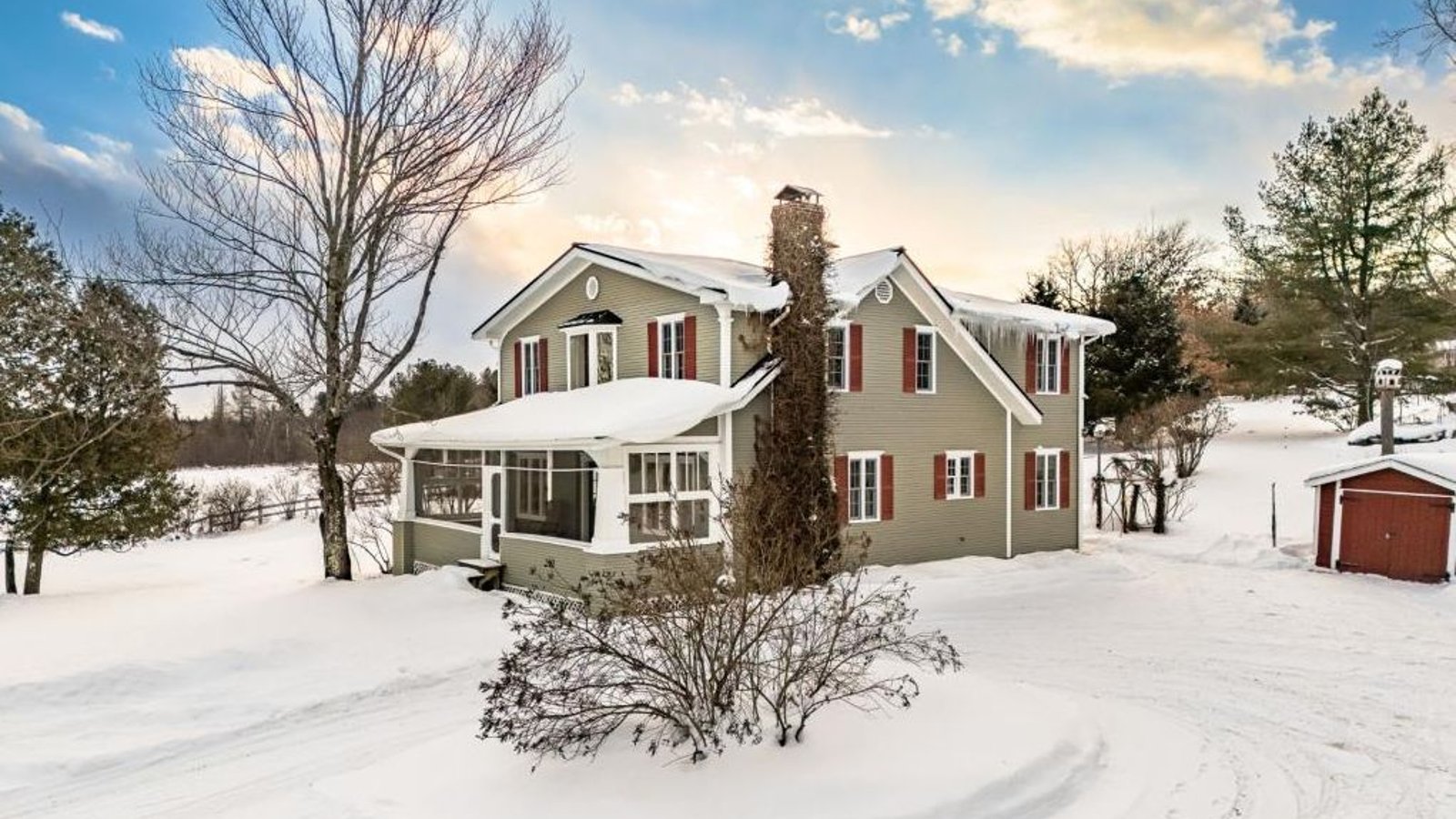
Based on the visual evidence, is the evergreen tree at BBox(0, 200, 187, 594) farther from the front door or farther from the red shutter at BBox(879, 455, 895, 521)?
the red shutter at BBox(879, 455, 895, 521)

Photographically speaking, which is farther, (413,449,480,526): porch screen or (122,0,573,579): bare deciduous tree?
(413,449,480,526): porch screen

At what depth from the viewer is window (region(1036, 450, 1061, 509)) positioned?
17.4m

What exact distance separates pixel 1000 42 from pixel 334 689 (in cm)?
1378

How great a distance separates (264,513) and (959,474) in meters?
24.9

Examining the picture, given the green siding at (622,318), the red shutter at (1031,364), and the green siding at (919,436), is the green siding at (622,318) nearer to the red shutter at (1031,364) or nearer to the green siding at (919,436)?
the green siding at (919,436)

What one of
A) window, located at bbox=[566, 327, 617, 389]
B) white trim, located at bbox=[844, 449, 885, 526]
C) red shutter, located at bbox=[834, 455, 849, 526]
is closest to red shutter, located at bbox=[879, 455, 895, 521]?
white trim, located at bbox=[844, 449, 885, 526]

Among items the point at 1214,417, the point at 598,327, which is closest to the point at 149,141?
the point at 598,327

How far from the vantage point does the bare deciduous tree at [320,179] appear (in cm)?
1313

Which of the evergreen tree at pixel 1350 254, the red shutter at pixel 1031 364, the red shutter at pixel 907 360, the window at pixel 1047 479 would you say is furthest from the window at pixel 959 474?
the evergreen tree at pixel 1350 254

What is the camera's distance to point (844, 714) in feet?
20.8

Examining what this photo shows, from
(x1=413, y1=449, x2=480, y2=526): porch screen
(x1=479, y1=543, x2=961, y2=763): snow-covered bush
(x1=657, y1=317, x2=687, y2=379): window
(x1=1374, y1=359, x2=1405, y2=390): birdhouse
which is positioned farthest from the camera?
(x1=1374, y1=359, x2=1405, y2=390): birdhouse

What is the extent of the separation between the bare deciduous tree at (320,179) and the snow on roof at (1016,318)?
921 centimetres

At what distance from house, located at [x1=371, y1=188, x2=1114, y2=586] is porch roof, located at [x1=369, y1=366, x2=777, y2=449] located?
0.05 meters

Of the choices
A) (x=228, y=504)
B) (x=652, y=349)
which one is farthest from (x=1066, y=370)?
(x=228, y=504)
